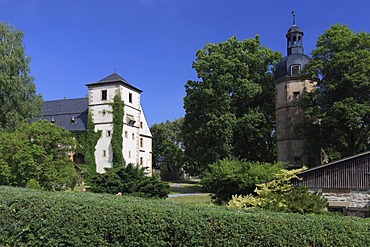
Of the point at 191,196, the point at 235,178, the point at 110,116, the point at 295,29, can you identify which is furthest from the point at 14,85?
the point at 295,29

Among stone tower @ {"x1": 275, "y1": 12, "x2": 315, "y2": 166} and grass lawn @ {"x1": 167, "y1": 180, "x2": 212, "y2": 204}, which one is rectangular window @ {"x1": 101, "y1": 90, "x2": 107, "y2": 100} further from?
stone tower @ {"x1": 275, "y1": 12, "x2": 315, "y2": 166}

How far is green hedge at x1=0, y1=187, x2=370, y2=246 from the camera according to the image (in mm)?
5992

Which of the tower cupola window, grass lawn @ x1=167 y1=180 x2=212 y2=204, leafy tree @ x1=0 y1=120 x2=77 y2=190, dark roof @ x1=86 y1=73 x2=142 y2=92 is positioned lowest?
grass lawn @ x1=167 y1=180 x2=212 y2=204

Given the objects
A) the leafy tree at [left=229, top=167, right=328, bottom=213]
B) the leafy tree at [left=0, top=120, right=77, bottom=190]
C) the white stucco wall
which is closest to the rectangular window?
the white stucco wall

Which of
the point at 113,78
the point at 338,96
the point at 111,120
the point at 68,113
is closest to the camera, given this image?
the point at 338,96

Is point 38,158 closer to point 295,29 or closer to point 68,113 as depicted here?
point 295,29

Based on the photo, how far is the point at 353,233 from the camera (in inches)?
236

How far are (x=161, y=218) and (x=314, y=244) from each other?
2.72 metres

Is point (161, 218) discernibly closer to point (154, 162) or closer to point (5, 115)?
point (5, 115)

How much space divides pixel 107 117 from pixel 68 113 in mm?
8324

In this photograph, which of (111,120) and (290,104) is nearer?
(290,104)

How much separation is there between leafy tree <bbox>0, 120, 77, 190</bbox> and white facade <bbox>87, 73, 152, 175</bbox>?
19565 millimetres

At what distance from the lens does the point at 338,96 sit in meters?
26.5

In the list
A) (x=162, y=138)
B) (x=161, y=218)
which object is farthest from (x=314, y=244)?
(x=162, y=138)
